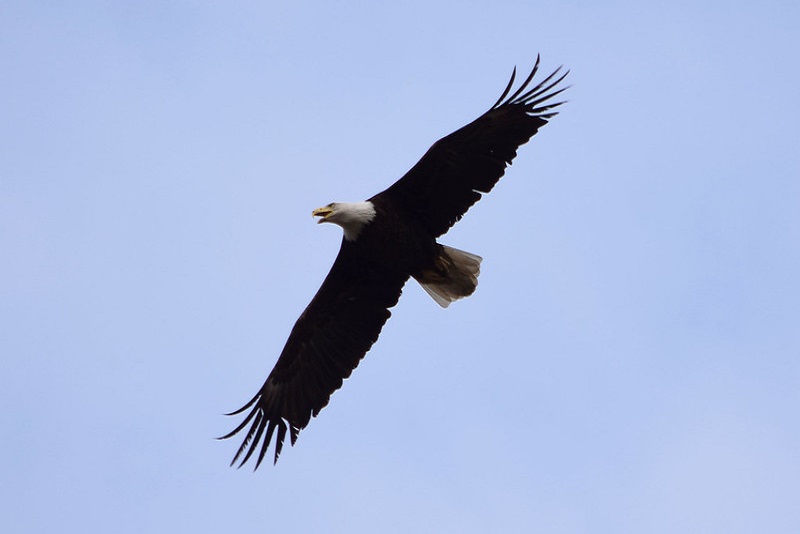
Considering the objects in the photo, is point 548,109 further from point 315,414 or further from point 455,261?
point 315,414

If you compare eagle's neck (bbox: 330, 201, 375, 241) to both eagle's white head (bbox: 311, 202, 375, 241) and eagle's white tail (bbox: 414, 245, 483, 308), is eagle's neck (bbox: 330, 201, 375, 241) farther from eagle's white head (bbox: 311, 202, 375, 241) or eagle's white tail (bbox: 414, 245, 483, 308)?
eagle's white tail (bbox: 414, 245, 483, 308)

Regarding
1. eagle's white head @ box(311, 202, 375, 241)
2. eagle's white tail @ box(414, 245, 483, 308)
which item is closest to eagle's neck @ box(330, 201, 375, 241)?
eagle's white head @ box(311, 202, 375, 241)

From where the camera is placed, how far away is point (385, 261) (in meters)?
12.7

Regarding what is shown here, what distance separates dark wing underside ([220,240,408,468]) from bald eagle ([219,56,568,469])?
0.01 m

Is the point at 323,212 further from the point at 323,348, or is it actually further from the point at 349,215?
the point at 323,348

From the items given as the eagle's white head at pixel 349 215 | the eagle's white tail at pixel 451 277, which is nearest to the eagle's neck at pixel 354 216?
the eagle's white head at pixel 349 215

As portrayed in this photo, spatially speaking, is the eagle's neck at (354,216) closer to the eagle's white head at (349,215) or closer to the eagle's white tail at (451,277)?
the eagle's white head at (349,215)

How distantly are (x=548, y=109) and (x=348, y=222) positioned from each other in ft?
7.13

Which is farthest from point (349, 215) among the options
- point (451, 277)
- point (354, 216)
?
point (451, 277)

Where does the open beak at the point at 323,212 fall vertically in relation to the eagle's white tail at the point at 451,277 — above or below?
Answer: below

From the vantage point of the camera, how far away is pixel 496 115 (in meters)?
12.3

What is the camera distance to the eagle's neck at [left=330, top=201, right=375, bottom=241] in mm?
12305

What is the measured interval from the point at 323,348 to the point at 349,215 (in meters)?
1.59

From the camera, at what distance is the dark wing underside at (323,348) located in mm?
13008
